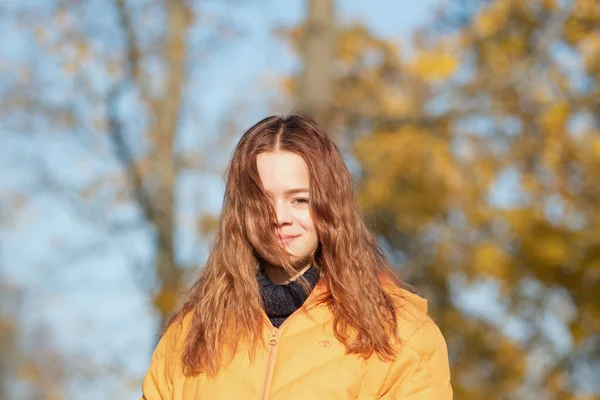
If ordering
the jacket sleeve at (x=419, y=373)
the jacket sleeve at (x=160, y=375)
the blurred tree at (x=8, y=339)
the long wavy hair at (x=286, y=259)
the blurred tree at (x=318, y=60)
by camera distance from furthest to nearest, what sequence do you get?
1. the blurred tree at (x=8, y=339)
2. the blurred tree at (x=318, y=60)
3. the jacket sleeve at (x=160, y=375)
4. the long wavy hair at (x=286, y=259)
5. the jacket sleeve at (x=419, y=373)

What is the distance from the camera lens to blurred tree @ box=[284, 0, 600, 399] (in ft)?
31.1

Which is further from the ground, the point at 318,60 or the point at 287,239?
the point at 318,60

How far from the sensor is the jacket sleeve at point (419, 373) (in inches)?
120

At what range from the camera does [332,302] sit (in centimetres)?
324

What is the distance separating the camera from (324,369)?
10.2 ft

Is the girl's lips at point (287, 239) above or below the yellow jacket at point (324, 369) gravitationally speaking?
above

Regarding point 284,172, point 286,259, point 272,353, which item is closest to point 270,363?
point 272,353

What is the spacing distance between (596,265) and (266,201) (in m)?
6.15

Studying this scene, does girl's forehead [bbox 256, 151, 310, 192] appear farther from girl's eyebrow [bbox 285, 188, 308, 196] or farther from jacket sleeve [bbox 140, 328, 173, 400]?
jacket sleeve [bbox 140, 328, 173, 400]

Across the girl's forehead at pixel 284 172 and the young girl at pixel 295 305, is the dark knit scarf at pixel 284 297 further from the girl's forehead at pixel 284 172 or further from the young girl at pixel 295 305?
the girl's forehead at pixel 284 172

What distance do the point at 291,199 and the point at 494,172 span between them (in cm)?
803

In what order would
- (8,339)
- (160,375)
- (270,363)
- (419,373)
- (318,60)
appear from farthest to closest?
(8,339) → (318,60) → (160,375) → (270,363) → (419,373)

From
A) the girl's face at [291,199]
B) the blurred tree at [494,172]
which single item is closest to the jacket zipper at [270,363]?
the girl's face at [291,199]

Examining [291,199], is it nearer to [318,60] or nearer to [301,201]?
[301,201]
